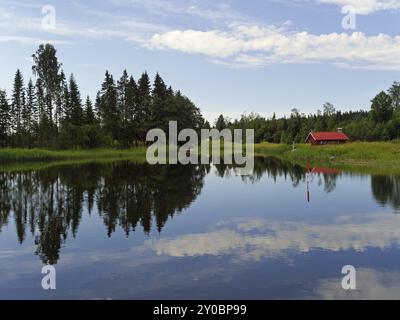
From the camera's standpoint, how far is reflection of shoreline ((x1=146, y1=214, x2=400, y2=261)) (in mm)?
17000

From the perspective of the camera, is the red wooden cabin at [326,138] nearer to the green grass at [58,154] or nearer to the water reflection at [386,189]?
the green grass at [58,154]

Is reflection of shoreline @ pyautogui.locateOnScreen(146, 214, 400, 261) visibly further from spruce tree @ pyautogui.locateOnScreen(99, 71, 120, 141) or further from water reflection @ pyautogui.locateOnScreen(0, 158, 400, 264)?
spruce tree @ pyautogui.locateOnScreen(99, 71, 120, 141)

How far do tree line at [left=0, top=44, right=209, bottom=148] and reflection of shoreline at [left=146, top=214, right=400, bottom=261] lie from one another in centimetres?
7447

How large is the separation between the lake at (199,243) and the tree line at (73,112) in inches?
2329

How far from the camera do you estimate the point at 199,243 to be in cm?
1823

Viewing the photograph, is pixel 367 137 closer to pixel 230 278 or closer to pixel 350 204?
pixel 350 204

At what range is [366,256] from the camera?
53.1 feet

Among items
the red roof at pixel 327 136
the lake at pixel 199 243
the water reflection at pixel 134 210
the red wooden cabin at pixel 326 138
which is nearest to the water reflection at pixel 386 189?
the water reflection at pixel 134 210

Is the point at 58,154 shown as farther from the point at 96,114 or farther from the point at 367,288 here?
the point at 367,288

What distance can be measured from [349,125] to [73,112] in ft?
247

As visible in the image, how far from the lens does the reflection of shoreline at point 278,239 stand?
1700cm
